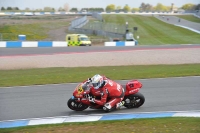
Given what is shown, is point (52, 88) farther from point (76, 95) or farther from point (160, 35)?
point (160, 35)

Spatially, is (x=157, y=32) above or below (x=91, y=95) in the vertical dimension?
below

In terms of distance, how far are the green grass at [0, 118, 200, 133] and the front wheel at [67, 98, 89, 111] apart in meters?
1.67

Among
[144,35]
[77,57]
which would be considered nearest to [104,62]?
[77,57]

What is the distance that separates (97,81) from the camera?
10.0 m

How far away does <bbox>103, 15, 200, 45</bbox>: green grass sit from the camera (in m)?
40.4

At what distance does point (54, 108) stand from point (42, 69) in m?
10.6

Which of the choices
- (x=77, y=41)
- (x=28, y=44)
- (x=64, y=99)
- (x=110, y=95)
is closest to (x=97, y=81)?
(x=110, y=95)

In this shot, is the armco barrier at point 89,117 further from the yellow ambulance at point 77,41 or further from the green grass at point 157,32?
the green grass at point 157,32

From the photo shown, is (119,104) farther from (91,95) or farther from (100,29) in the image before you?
(100,29)

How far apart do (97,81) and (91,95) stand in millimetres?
568

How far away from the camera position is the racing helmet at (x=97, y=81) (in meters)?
9.99

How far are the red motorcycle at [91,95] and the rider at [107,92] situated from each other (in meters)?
0.15

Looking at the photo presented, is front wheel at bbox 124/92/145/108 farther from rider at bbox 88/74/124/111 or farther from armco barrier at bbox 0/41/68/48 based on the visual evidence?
armco barrier at bbox 0/41/68/48

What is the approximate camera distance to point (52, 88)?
46.9 ft
